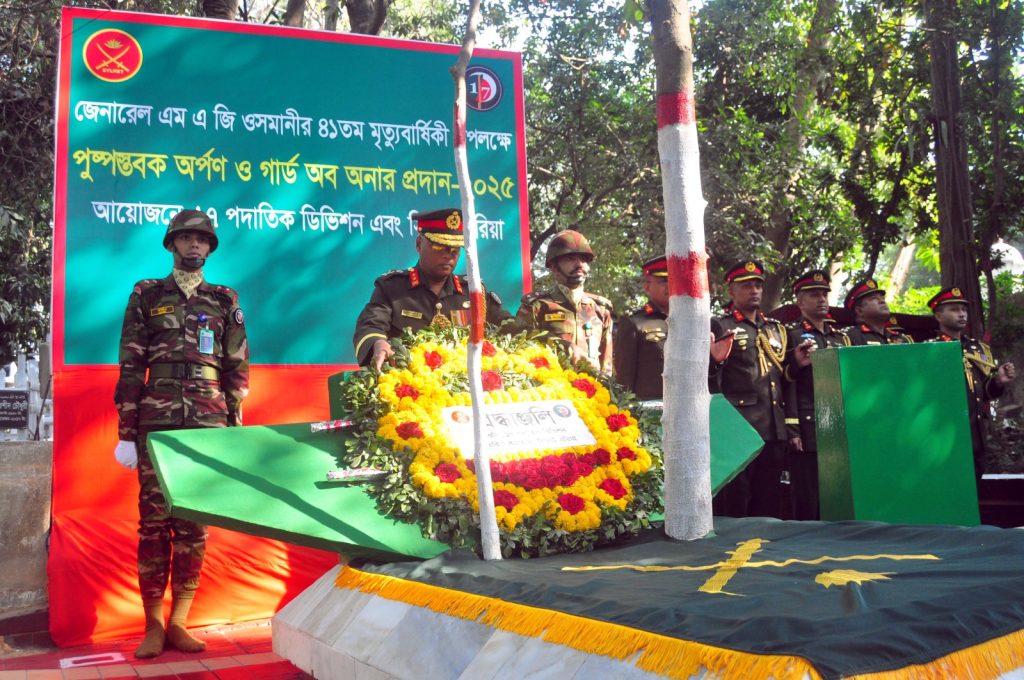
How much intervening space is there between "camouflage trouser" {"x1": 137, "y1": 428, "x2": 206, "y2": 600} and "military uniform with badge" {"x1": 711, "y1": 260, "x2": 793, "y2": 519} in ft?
9.73

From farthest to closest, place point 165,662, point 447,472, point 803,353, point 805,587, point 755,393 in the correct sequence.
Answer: point 803,353, point 755,393, point 165,662, point 447,472, point 805,587

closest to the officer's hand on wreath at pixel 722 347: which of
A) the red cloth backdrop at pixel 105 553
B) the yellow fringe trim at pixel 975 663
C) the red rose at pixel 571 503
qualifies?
the red rose at pixel 571 503

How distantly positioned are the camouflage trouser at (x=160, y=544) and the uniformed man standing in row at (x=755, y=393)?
2970mm

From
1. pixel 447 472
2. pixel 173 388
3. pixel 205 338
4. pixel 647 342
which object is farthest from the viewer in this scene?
pixel 647 342

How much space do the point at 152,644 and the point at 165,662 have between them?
18 centimetres

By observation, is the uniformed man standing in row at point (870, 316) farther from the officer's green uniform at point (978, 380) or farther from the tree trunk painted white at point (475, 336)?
the tree trunk painted white at point (475, 336)

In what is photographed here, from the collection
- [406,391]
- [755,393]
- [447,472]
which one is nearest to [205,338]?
[406,391]

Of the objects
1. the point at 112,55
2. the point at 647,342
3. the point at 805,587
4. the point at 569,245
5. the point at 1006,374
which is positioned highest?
the point at 112,55

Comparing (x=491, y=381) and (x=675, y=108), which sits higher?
(x=675, y=108)

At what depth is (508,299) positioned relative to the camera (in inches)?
256

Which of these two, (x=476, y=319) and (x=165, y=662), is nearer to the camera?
(x=476, y=319)

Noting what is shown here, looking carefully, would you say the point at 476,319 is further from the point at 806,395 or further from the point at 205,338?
the point at 806,395

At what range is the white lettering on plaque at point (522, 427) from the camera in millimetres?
4078

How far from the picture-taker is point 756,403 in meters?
6.00
